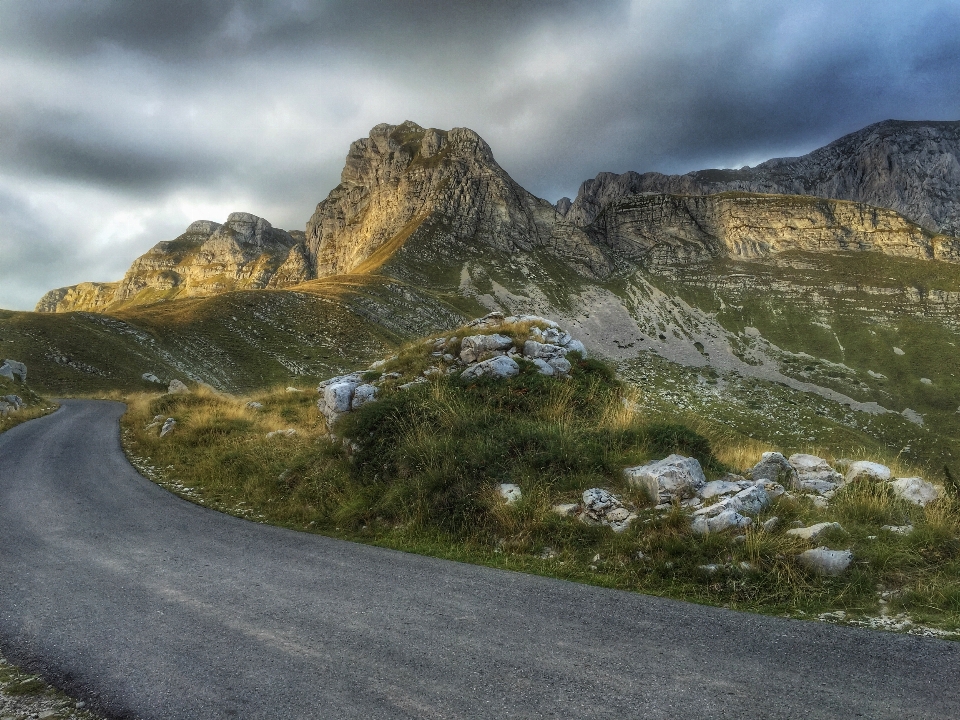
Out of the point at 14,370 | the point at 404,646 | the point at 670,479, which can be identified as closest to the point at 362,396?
the point at 670,479

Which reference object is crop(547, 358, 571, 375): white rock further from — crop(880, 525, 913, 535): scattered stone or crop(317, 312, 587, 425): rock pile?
crop(880, 525, 913, 535): scattered stone

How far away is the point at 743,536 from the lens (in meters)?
6.61

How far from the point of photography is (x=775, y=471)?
8953 mm

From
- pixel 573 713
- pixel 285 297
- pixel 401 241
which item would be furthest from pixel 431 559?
pixel 401 241

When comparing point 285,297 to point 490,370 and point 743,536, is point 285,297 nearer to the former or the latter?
point 490,370

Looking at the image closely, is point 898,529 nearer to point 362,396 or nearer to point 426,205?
point 362,396

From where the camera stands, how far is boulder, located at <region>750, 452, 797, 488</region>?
880cm

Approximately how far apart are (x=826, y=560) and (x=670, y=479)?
239 cm

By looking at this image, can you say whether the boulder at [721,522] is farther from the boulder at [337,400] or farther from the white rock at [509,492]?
the boulder at [337,400]

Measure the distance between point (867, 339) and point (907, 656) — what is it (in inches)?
5586

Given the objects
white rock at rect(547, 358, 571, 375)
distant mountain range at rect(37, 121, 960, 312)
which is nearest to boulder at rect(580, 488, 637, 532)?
white rock at rect(547, 358, 571, 375)

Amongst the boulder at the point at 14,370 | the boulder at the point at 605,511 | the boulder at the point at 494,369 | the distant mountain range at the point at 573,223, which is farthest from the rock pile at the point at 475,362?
the distant mountain range at the point at 573,223

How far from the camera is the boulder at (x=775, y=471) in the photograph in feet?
28.9

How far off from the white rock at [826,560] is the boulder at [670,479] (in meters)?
1.97
